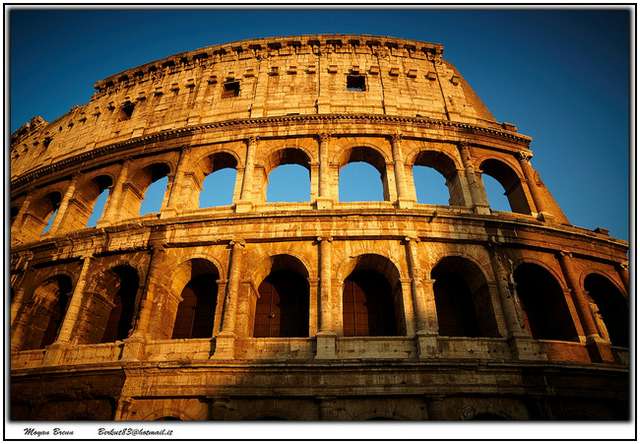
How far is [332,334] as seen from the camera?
31.3 feet

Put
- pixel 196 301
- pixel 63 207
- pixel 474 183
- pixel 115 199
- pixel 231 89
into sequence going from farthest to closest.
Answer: pixel 231 89 → pixel 63 207 → pixel 115 199 → pixel 474 183 → pixel 196 301

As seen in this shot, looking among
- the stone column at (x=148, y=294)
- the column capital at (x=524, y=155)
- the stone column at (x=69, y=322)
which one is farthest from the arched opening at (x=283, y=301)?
the column capital at (x=524, y=155)

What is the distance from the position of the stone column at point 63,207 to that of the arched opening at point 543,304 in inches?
623

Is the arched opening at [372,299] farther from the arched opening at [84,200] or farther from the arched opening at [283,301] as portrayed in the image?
the arched opening at [84,200]

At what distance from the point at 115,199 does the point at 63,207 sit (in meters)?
2.39

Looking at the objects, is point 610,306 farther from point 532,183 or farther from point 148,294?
point 148,294

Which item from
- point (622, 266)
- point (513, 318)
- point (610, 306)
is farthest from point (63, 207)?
point (622, 266)

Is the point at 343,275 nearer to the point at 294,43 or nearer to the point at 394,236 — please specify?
the point at 394,236

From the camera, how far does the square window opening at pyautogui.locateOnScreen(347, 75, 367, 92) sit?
16.3 m

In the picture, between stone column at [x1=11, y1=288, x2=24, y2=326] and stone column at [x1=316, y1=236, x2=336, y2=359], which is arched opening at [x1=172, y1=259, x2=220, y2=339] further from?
stone column at [x1=11, y1=288, x2=24, y2=326]

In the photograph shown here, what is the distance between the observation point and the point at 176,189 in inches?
520

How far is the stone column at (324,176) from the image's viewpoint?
11.9 m

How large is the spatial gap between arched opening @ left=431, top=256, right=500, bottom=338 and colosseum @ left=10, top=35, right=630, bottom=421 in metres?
0.07
